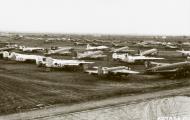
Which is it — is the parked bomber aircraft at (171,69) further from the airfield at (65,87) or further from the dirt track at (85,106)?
the dirt track at (85,106)

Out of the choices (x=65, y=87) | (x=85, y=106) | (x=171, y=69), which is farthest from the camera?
(x=171, y=69)

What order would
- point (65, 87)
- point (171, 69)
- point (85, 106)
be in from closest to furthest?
point (85, 106) < point (65, 87) < point (171, 69)

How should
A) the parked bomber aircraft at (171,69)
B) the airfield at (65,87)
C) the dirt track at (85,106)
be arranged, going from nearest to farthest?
1. the dirt track at (85,106)
2. the airfield at (65,87)
3. the parked bomber aircraft at (171,69)

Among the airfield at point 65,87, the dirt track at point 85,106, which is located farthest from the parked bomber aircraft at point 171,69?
the dirt track at point 85,106

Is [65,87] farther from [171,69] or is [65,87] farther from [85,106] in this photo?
[171,69]

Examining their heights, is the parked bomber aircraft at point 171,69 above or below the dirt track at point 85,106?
above

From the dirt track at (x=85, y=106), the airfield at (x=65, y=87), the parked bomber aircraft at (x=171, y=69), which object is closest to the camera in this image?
the dirt track at (x=85, y=106)

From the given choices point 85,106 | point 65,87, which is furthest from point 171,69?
point 85,106

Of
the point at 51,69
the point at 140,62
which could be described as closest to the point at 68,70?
the point at 51,69

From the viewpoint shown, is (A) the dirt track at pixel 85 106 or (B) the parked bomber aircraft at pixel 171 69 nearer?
(A) the dirt track at pixel 85 106

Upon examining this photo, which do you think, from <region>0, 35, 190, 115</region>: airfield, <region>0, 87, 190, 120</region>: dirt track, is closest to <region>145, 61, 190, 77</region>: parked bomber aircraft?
<region>0, 35, 190, 115</region>: airfield

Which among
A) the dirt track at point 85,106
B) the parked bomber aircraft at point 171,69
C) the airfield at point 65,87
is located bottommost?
the airfield at point 65,87

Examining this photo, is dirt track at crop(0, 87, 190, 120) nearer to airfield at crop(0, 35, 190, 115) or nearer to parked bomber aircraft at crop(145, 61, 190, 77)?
airfield at crop(0, 35, 190, 115)
